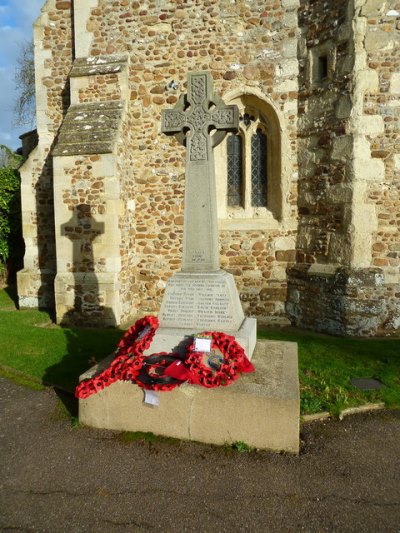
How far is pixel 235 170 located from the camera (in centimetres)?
859

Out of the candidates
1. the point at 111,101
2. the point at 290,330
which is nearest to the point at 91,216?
the point at 111,101

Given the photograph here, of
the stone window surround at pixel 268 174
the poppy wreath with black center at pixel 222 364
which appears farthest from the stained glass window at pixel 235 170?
the poppy wreath with black center at pixel 222 364

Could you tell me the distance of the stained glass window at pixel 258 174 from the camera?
846 centimetres

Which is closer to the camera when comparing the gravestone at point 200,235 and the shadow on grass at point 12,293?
the gravestone at point 200,235

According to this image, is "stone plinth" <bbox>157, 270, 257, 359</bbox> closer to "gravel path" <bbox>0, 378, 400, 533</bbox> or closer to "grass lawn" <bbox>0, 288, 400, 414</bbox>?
"gravel path" <bbox>0, 378, 400, 533</bbox>

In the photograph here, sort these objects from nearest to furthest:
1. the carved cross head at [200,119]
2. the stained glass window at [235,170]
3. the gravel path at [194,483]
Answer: the gravel path at [194,483], the carved cross head at [200,119], the stained glass window at [235,170]

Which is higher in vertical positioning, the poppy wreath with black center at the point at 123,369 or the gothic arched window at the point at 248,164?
the gothic arched window at the point at 248,164

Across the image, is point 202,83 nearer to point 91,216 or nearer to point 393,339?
point 91,216

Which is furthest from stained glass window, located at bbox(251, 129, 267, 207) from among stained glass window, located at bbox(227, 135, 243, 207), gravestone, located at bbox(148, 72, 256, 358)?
gravestone, located at bbox(148, 72, 256, 358)

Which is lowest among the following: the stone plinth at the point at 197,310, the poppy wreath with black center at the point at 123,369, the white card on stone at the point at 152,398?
the white card on stone at the point at 152,398

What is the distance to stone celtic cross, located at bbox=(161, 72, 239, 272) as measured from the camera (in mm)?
4020

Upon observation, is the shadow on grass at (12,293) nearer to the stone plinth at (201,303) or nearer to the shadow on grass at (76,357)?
the shadow on grass at (76,357)

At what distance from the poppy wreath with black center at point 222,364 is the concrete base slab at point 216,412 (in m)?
0.07

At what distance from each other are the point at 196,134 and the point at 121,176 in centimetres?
396
